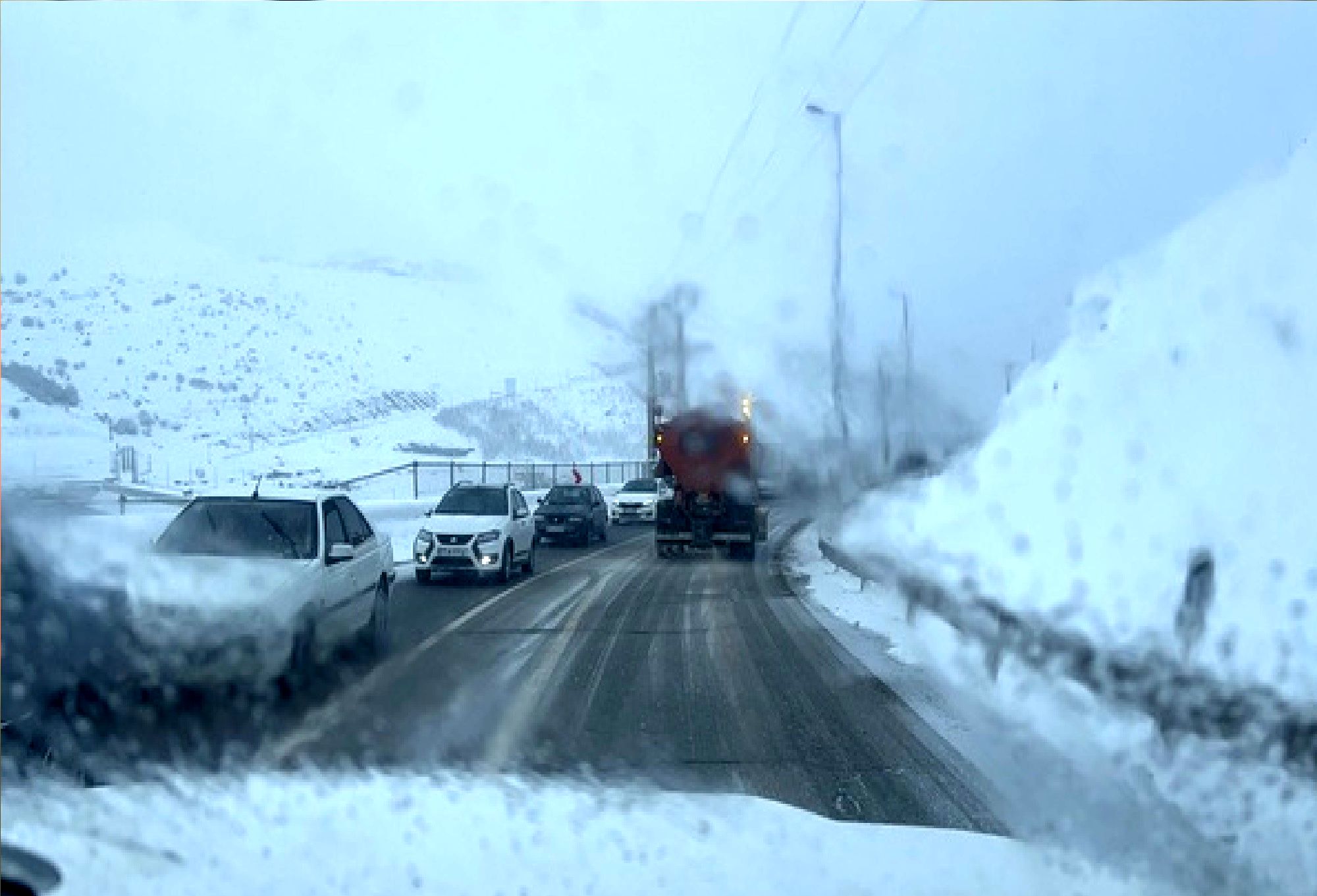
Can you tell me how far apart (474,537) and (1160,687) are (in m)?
14.1

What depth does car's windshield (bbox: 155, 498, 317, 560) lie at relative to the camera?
35.3 feet

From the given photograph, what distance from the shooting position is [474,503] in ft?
77.3

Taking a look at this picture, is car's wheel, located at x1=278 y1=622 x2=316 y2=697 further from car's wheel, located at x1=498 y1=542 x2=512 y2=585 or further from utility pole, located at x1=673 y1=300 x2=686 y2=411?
utility pole, located at x1=673 y1=300 x2=686 y2=411

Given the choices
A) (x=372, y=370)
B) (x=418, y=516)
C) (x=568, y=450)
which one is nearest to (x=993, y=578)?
(x=372, y=370)

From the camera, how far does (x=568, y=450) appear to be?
174 ft

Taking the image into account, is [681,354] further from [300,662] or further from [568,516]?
[300,662]

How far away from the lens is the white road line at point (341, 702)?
806 cm

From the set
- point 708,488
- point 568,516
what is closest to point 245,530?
point 708,488

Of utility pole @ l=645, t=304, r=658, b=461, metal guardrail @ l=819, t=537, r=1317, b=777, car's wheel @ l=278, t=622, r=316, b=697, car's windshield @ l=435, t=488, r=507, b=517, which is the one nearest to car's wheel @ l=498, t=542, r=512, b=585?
car's windshield @ l=435, t=488, r=507, b=517

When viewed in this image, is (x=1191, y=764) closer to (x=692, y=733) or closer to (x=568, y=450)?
(x=692, y=733)

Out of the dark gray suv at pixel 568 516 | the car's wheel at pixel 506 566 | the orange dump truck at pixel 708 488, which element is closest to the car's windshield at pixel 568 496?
the dark gray suv at pixel 568 516

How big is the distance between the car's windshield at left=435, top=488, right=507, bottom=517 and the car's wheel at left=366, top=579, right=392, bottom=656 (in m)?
8.95

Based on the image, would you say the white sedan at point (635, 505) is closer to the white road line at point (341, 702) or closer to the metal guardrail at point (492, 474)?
the metal guardrail at point (492, 474)

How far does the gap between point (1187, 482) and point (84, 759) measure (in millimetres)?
11135
